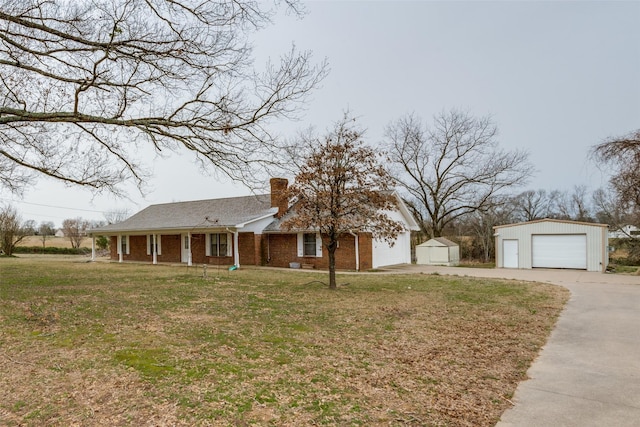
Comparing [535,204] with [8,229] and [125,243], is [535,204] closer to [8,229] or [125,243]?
[125,243]

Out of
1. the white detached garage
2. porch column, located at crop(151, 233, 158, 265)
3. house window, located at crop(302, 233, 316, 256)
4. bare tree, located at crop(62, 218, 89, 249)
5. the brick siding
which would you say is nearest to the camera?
the white detached garage

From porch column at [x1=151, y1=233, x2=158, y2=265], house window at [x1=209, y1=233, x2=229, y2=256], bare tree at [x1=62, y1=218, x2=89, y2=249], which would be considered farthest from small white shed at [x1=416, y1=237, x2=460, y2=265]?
bare tree at [x1=62, y1=218, x2=89, y2=249]

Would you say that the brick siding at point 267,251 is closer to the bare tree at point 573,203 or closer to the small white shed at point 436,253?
the small white shed at point 436,253

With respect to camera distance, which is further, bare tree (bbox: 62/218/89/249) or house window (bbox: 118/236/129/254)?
bare tree (bbox: 62/218/89/249)

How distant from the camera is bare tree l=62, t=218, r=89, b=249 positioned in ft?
149

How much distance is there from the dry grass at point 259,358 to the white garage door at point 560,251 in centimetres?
1143

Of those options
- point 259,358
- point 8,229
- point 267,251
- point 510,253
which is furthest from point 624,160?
point 8,229

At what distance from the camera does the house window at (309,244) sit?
2055cm

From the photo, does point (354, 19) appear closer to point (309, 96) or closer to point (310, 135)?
point (309, 96)

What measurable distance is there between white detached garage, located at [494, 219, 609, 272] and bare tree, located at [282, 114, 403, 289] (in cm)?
1269

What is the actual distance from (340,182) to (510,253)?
568 inches

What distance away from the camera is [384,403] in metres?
3.84

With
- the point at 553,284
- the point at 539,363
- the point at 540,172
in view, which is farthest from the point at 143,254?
the point at 540,172

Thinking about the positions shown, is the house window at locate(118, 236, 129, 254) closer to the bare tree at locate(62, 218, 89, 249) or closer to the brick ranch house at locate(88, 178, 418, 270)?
the brick ranch house at locate(88, 178, 418, 270)
